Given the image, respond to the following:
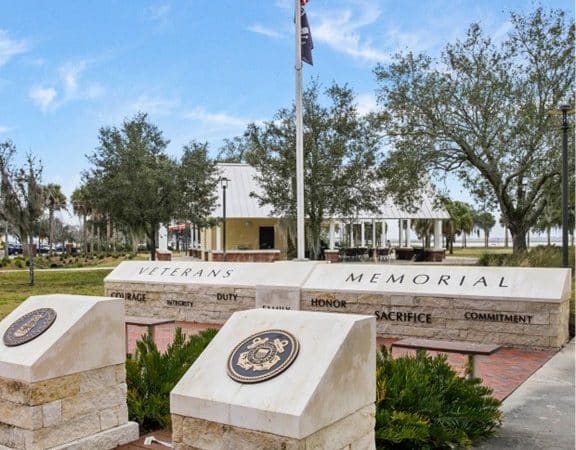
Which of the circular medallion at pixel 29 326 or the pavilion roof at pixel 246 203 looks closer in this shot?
the circular medallion at pixel 29 326

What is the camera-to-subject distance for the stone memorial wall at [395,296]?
29.9ft

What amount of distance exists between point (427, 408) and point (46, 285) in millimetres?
17678

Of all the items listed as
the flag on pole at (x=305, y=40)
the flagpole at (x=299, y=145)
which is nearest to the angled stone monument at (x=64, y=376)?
the flagpole at (x=299, y=145)

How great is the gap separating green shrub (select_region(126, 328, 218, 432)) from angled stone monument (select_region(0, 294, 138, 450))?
306mm

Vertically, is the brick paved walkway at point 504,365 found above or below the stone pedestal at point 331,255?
below

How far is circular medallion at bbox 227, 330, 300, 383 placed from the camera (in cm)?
340

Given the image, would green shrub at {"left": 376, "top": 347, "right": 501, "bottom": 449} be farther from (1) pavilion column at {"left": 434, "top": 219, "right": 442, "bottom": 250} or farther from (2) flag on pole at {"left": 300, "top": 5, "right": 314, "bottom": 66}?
(1) pavilion column at {"left": 434, "top": 219, "right": 442, "bottom": 250}

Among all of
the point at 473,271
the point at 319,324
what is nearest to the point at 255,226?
the point at 473,271

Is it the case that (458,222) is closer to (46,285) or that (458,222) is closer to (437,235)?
(437,235)

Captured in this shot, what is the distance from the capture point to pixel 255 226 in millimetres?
34969

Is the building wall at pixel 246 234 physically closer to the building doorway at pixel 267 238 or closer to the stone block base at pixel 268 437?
the building doorway at pixel 267 238

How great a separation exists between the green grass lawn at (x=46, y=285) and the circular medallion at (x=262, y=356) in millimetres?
10706

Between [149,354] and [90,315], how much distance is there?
1.37 metres

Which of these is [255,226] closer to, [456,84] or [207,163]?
[207,163]
